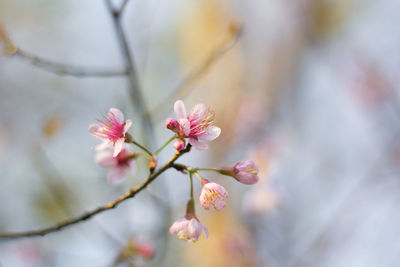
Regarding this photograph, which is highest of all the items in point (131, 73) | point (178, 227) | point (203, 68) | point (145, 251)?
point (203, 68)

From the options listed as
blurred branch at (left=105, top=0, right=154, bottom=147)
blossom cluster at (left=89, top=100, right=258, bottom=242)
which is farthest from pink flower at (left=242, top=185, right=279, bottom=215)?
blossom cluster at (left=89, top=100, right=258, bottom=242)

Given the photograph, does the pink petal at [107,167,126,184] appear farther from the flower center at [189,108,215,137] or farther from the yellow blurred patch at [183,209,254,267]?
the yellow blurred patch at [183,209,254,267]

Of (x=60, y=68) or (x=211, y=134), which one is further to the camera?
(x=60, y=68)

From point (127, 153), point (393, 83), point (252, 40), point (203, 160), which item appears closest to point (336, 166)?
point (393, 83)

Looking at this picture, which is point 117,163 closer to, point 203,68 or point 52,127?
point 203,68

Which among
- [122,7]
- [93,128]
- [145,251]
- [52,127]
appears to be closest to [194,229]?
[93,128]

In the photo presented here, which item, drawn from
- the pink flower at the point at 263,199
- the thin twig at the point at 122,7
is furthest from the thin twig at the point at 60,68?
the pink flower at the point at 263,199
